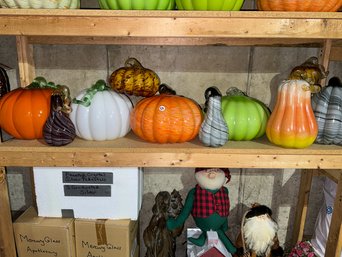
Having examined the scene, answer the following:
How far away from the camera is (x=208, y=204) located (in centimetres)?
142

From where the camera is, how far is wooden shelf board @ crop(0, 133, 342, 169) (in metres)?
1.11

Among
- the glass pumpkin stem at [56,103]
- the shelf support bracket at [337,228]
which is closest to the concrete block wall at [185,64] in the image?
the glass pumpkin stem at [56,103]

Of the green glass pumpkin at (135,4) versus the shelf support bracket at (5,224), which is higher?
the green glass pumpkin at (135,4)

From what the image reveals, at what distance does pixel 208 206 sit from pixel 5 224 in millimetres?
864

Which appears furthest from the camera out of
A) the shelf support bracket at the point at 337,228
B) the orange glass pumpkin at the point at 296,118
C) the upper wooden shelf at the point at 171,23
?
the shelf support bracket at the point at 337,228

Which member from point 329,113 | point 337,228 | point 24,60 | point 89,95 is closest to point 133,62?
point 89,95

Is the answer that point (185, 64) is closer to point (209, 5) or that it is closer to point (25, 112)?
point (209, 5)

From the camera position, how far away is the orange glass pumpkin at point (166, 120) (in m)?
1.12

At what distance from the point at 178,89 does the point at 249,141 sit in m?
0.48

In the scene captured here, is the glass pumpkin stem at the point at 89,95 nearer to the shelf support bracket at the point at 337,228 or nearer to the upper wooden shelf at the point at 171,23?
the upper wooden shelf at the point at 171,23

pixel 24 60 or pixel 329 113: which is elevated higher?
pixel 24 60

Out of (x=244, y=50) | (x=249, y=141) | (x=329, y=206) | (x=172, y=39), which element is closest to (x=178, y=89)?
(x=172, y=39)

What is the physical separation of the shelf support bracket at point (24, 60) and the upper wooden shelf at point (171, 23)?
1.42ft

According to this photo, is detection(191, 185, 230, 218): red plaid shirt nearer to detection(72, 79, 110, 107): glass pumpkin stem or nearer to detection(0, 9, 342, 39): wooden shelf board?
detection(72, 79, 110, 107): glass pumpkin stem
